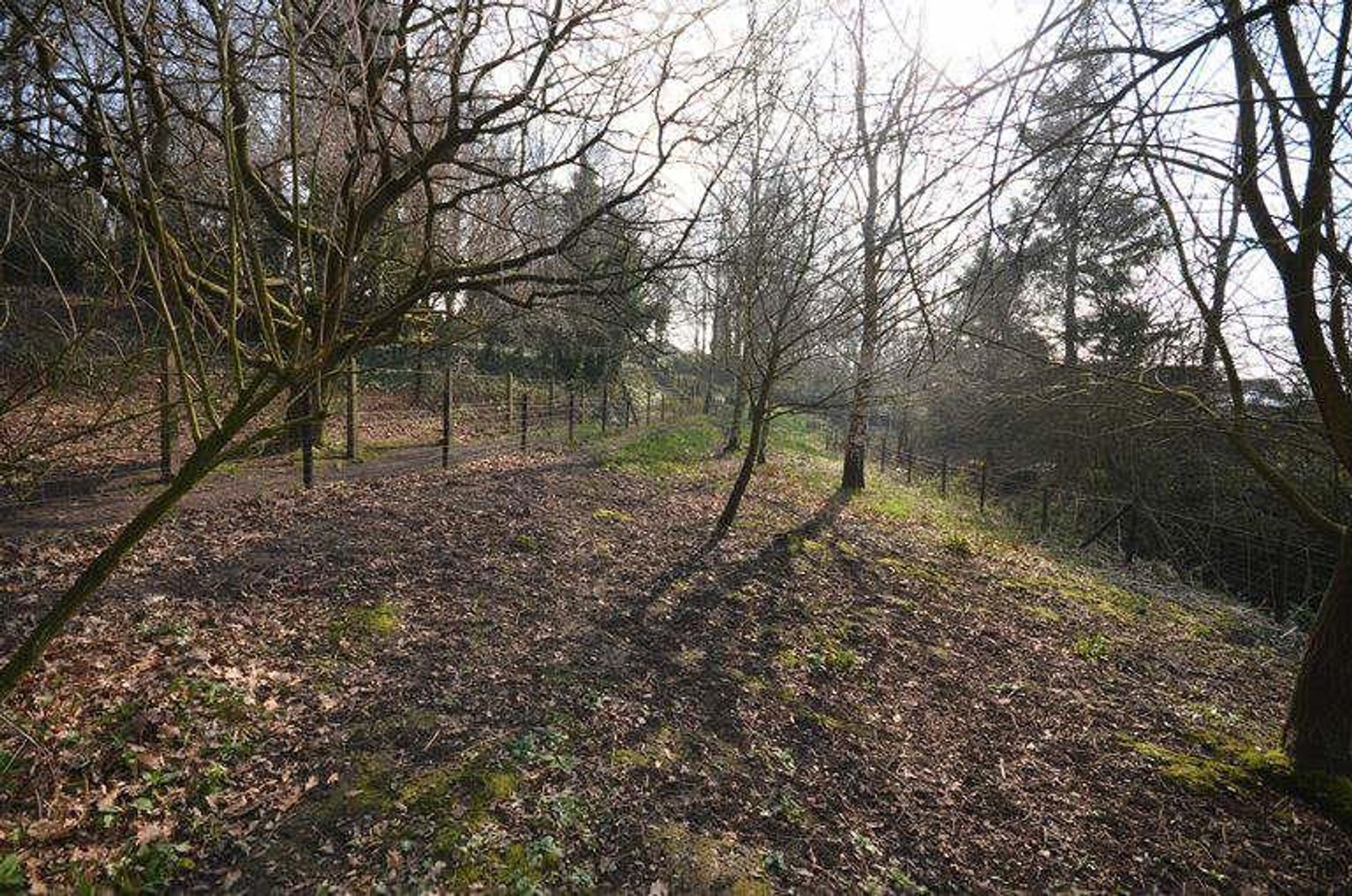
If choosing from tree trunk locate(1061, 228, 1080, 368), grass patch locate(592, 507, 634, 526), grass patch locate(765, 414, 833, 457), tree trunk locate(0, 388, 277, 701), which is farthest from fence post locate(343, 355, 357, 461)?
tree trunk locate(1061, 228, 1080, 368)

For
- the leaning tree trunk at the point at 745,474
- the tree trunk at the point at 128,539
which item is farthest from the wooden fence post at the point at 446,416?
→ the tree trunk at the point at 128,539

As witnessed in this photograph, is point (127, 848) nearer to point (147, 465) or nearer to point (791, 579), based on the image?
point (791, 579)

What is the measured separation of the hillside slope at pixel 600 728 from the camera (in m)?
2.95

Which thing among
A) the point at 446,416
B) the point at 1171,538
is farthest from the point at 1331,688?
the point at 446,416

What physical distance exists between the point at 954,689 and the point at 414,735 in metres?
4.09

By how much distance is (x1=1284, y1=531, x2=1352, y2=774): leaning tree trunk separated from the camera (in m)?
3.97

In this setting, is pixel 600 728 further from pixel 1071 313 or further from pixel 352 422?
pixel 1071 313

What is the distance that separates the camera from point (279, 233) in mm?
8086

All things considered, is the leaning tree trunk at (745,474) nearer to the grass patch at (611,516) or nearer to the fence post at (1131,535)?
the grass patch at (611,516)

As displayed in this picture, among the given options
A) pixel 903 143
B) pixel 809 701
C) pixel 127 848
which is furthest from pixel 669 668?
pixel 903 143

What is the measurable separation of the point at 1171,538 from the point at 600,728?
12.3 meters

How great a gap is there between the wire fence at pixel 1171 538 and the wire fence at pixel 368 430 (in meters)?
10.4

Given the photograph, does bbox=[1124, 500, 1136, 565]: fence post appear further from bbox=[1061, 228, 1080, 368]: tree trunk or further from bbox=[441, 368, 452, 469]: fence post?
bbox=[441, 368, 452, 469]: fence post

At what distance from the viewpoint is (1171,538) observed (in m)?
11.6
